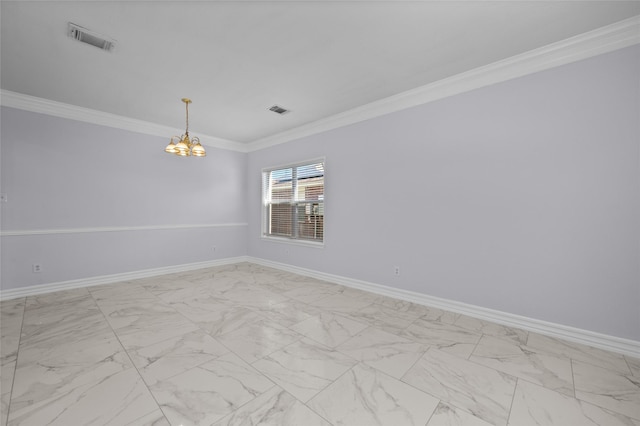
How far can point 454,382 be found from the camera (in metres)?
1.84

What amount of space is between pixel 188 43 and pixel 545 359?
4293 mm

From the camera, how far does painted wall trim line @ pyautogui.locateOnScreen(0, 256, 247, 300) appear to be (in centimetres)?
355

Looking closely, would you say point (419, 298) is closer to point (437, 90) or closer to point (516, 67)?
point (437, 90)

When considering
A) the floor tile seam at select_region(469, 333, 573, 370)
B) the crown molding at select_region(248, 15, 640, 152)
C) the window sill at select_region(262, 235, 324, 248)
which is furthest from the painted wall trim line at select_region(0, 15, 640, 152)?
the floor tile seam at select_region(469, 333, 573, 370)

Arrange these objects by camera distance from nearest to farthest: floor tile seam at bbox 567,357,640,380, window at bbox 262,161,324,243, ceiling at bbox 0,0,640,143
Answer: floor tile seam at bbox 567,357,640,380 < ceiling at bbox 0,0,640,143 < window at bbox 262,161,324,243

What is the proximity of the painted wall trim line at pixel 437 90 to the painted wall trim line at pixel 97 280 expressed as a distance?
2.56 metres

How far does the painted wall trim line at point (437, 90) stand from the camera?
227cm

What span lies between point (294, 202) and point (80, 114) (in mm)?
3718

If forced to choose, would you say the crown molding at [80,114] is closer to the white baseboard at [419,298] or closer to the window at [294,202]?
the window at [294,202]

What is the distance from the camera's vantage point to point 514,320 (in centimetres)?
270

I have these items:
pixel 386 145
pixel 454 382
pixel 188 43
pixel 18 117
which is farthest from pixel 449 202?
pixel 18 117

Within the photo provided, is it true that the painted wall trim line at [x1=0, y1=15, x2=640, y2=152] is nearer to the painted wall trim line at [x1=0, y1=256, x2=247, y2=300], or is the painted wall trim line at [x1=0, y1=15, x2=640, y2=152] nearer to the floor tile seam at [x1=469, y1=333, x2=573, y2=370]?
the painted wall trim line at [x1=0, y1=256, x2=247, y2=300]

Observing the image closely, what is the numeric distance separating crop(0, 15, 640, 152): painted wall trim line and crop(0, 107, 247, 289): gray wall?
0.15 meters

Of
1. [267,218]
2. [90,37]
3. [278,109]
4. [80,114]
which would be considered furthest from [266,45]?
[267,218]
